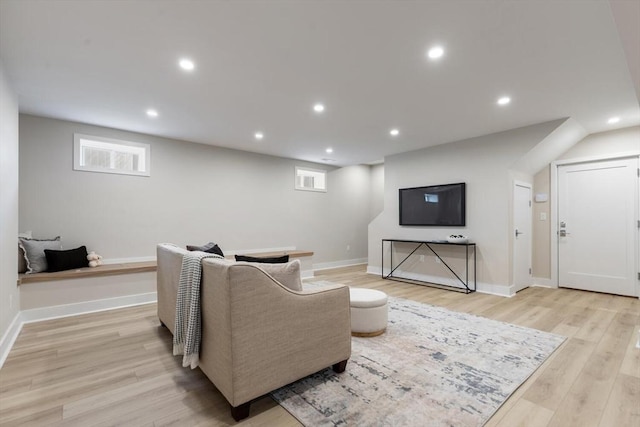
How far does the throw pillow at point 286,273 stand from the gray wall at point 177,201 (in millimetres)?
3592

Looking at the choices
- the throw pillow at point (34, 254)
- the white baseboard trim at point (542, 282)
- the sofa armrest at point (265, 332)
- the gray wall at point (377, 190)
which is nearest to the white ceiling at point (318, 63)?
the throw pillow at point (34, 254)

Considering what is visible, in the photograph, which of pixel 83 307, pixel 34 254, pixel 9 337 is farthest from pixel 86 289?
pixel 9 337

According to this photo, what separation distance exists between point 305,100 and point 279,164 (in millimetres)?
2999

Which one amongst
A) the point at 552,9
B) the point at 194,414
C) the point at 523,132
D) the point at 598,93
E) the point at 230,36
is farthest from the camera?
the point at 523,132

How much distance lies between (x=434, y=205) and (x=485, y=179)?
936 millimetres

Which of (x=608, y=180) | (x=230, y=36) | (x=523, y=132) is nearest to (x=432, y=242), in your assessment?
(x=523, y=132)

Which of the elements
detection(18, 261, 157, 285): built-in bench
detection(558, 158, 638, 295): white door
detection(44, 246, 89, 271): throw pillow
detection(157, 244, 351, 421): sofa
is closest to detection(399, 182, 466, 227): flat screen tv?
detection(558, 158, 638, 295): white door

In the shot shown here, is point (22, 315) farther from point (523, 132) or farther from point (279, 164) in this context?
point (523, 132)

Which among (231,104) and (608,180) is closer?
(231,104)

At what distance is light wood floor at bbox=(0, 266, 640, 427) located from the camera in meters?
1.75

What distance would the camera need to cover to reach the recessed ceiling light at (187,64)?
2.59m

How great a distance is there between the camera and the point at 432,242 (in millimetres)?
5039

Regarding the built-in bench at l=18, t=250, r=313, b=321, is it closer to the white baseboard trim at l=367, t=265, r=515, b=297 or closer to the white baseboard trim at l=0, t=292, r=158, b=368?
the white baseboard trim at l=0, t=292, r=158, b=368

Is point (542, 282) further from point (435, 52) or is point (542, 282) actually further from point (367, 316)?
point (435, 52)
